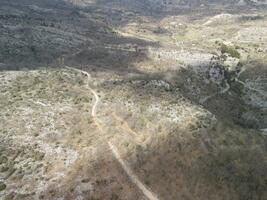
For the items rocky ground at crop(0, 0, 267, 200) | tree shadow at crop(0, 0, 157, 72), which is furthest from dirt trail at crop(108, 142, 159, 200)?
tree shadow at crop(0, 0, 157, 72)

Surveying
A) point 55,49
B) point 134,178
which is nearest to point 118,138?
point 134,178

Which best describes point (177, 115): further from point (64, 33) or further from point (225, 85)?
point (64, 33)

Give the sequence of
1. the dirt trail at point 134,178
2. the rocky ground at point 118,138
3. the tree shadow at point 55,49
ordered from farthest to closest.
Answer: the tree shadow at point 55,49, the rocky ground at point 118,138, the dirt trail at point 134,178

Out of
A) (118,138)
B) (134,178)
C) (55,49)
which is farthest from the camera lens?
(55,49)

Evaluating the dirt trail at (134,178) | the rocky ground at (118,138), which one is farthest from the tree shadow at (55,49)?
the dirt trail at (134,178)

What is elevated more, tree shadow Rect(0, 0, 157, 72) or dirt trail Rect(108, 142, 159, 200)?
dirt trail Rect(108, 142, 159, 200)

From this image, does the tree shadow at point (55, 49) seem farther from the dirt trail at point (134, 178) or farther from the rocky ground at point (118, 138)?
the dirt trail at point (134, 178)

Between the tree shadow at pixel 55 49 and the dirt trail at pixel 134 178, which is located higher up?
the dirt trail at pixel 134 178

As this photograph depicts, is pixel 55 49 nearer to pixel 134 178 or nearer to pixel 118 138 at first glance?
pixel 118 138

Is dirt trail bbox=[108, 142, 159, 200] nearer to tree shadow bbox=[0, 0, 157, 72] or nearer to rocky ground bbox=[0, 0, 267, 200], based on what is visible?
rocky ground bbox=[0, 0, 267, 200]

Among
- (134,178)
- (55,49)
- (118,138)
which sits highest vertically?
(118,138)

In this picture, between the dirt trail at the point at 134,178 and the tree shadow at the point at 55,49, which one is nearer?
the dirt trail at the point at 134,178

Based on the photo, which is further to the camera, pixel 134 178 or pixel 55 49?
pixel 55 49
